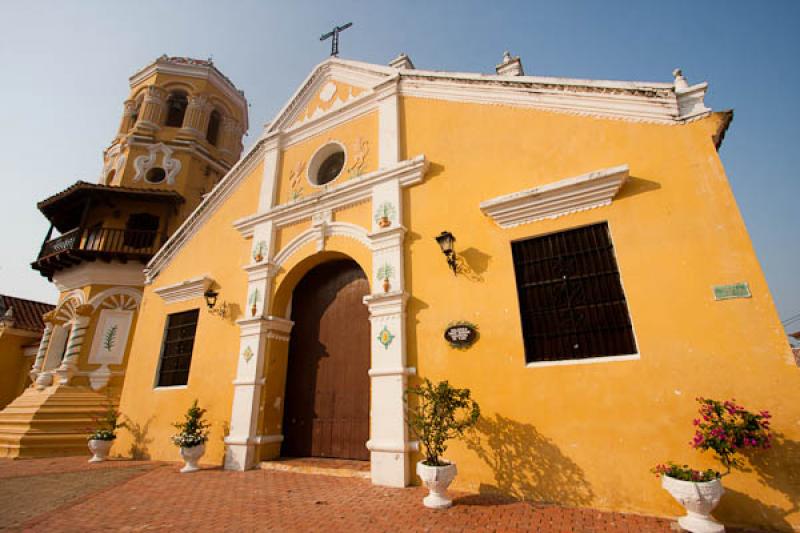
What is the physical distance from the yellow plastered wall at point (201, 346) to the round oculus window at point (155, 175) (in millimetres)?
7244

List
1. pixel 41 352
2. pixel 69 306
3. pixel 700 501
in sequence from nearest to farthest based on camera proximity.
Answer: pixel 700 501, pixel 69 306, pixel 41 352

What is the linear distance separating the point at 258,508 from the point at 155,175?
15.8 m

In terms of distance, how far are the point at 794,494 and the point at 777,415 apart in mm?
731

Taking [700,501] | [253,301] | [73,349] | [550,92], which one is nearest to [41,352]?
[73,349]

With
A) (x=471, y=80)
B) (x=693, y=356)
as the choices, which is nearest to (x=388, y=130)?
(x=471, y=80)

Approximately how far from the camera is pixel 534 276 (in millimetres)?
5977

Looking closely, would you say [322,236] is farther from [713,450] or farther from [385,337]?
[713,450]

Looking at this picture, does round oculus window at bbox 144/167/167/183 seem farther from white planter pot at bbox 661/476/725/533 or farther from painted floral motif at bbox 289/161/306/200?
white planter pot at bbox 661/476/725/533

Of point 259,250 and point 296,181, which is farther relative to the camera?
point 296,181

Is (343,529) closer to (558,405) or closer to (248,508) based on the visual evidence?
(248,508)

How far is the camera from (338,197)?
8.32 m

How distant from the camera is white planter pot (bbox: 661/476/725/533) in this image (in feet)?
12.3

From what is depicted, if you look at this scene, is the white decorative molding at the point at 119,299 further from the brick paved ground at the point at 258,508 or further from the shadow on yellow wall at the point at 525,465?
the shadow on yellow wall at the point at 525,465

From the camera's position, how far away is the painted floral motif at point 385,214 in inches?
291
